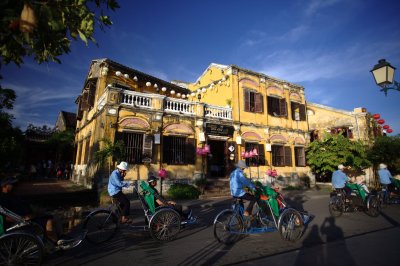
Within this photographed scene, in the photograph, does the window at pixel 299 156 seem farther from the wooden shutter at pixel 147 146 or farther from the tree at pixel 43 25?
the tree at pixel 43 25

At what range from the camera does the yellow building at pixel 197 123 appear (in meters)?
11.7

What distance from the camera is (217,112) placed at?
1514cm

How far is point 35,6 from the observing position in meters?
2.55

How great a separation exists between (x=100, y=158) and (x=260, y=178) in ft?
35.4

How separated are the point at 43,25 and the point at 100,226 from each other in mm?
3987

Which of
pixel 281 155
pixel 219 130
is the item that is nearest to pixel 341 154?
pixel 281 155

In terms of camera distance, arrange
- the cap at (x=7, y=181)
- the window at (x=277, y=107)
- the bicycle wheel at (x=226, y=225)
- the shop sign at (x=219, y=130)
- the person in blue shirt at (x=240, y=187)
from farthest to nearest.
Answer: the window at (x=277, y=107) < the shop sign at (x=219, y=130) < the person in blue shirt at (x=240, y=187) < the bicycle wheel at (x=226, y=225) < the cap at (x=7, y=181)

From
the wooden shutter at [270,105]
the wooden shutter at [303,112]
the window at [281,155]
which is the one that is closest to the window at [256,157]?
the window at [281,155]

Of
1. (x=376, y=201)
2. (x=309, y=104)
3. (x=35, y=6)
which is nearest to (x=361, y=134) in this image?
(x=309, y=104)

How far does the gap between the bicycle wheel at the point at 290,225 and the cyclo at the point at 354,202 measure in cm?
309

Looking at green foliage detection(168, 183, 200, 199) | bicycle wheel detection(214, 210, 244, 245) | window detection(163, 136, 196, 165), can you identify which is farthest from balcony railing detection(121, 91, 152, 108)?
bicycle wheel detection(214, 210, 244, 245)

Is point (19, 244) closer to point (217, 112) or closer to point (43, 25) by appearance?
point (43, 25)

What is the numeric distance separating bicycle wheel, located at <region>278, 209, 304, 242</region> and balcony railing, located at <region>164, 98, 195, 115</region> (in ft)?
30.5

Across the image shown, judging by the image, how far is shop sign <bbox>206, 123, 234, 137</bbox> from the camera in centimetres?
1424
